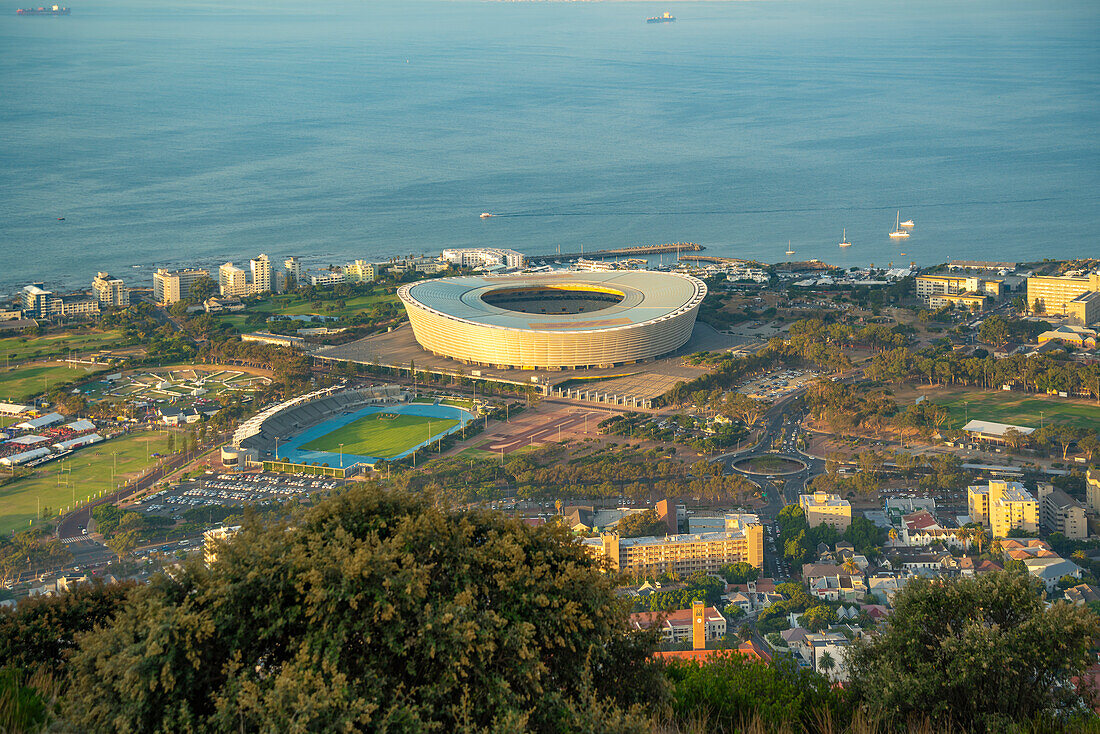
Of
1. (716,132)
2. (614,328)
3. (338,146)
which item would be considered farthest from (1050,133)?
(614,328)

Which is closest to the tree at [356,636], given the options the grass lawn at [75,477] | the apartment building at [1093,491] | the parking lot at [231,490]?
the parking lot at [231,490]

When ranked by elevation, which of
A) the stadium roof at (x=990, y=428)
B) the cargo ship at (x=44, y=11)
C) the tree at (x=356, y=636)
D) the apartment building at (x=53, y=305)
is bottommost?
the stadium roof at (x=990, y=428)

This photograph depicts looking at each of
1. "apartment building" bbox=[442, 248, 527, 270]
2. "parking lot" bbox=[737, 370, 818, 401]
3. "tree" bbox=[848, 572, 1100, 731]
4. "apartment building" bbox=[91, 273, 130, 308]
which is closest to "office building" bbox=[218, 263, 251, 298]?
"apartment building" bbox=[91, 273, 130, 308]

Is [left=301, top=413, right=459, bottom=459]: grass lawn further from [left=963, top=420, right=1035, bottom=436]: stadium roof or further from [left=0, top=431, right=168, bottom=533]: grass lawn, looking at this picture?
[left=963, top=420, right=1035, bottom=436]: stadium roof

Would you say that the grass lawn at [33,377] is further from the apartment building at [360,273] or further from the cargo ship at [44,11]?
the cargo ship at [44,11]

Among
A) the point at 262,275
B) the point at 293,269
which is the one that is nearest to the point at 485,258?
the point at 293,269

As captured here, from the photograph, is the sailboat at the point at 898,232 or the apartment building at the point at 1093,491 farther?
the sailboat at the point at 898,232

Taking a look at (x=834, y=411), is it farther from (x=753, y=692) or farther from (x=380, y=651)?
(x=380, y=651)
